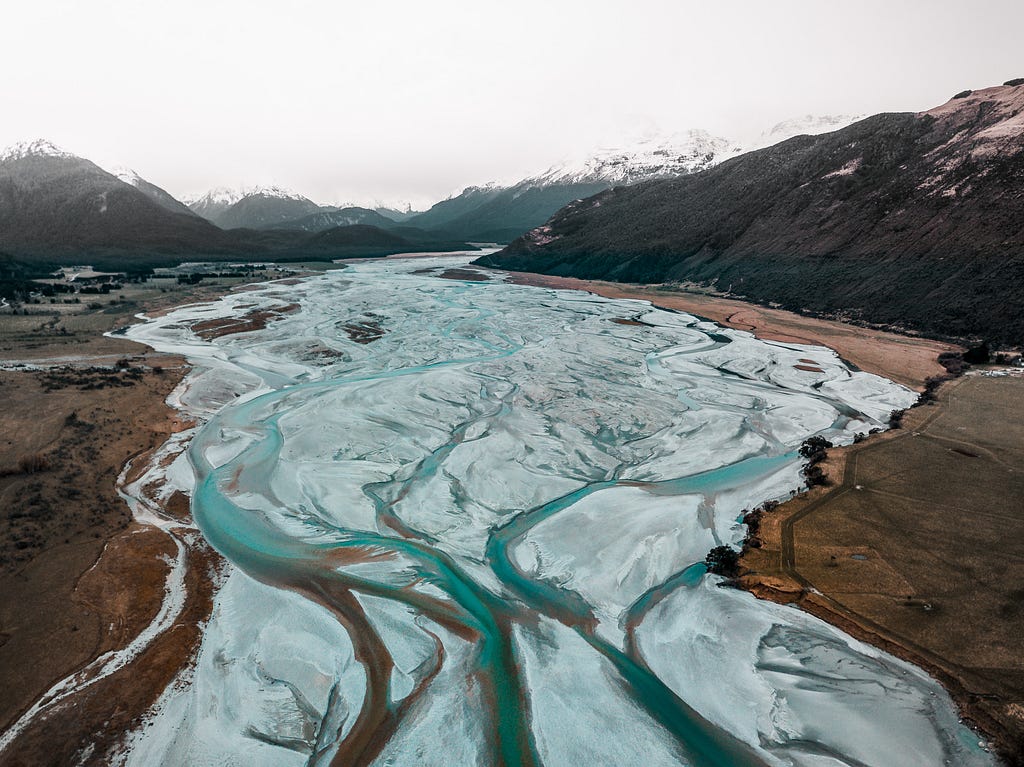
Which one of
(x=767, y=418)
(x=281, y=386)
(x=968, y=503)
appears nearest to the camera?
(x=968, y=503)

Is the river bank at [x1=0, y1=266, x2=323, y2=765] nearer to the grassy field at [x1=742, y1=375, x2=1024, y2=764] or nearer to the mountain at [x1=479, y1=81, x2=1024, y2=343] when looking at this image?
the grassy field at [x1=742, y1=375, x2=1024, y2=764]

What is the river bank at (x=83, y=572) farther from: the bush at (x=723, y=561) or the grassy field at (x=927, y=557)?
the grassy field at (x=927, y=557)

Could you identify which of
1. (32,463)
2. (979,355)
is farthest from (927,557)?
(32,463)

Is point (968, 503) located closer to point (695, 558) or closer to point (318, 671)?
point (695, 558)

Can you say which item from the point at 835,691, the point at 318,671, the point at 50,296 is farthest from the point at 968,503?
the point at 50,296

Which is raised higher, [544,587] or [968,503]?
[968,503]

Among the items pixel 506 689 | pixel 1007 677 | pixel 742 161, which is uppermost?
pixel 742 161

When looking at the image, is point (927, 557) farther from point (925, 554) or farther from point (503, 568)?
point (503, 568)
